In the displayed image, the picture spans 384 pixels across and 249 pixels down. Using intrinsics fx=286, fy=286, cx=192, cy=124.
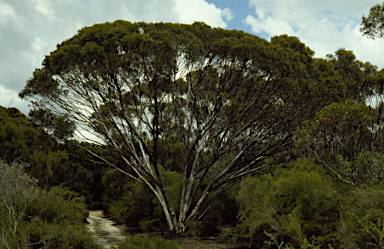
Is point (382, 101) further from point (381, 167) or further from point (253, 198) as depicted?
point (253, 198)

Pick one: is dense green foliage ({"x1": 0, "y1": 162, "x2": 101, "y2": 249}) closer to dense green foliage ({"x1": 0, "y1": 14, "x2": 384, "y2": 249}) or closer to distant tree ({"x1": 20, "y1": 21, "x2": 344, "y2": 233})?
dense green foliage ({"x1": 0, "y1": 14, "x2": 384, "y2": 249})

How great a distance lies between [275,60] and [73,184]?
2522 centimetres

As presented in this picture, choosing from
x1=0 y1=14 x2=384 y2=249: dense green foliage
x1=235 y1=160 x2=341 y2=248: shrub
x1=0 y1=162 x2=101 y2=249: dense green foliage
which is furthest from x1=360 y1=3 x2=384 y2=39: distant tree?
x1=0 y1=162 x2=101 y2=249: dense green foliage

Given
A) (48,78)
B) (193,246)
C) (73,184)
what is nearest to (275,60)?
(193,246)

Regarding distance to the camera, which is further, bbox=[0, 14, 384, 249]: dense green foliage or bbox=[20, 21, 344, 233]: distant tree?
bbox=[20, 21, 344, 233]: distant tree

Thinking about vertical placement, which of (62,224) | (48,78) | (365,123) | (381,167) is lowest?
(62,224)

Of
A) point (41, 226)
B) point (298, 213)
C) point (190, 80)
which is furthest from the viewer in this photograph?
point (190, 80)

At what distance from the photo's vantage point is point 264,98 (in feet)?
48.1

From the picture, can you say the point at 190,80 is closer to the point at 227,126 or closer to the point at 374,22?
the point at 227,126

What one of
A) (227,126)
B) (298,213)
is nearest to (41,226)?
(298,213)

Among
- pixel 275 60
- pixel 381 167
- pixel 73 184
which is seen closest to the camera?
pixel 381 167

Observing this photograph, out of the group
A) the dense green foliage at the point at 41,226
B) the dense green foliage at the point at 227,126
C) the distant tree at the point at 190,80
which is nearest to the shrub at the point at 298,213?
the dense green foliage at the point at 227,126

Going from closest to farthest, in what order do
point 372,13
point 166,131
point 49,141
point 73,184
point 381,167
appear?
1. point 372,13
2. point 381,167
3. point 166,131
4. point 49,141
5. point 73,184

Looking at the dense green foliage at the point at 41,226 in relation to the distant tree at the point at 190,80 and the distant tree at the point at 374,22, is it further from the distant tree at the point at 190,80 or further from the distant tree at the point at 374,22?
the distant tree at the point at 374,22
